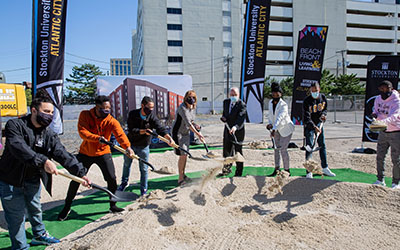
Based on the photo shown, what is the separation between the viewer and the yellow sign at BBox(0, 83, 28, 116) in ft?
27.7

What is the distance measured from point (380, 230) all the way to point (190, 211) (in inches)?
94.3

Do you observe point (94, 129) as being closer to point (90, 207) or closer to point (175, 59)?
point (90, 207)

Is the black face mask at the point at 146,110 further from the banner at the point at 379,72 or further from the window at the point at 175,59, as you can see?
the window at the point at 175,59

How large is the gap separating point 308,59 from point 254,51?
203cm

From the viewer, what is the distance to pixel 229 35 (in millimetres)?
46156

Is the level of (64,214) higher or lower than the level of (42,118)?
lower

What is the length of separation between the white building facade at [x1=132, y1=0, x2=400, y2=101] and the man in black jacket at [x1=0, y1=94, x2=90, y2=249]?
42.1m

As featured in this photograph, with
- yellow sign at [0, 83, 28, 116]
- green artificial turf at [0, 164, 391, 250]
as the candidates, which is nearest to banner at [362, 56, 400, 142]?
green artificial turf at [0, 164, 391, 250]

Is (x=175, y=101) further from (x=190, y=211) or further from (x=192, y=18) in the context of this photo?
(x=192, y=18)

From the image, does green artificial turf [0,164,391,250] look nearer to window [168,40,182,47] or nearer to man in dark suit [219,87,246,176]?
man in dark suit [219,87,246,176]

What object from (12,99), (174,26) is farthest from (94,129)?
(174,26)

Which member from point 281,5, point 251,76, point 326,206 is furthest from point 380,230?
point 281,5

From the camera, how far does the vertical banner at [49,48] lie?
262 inches

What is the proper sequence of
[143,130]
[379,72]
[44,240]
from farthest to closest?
[379,72] < [143,130] < [44,240]
